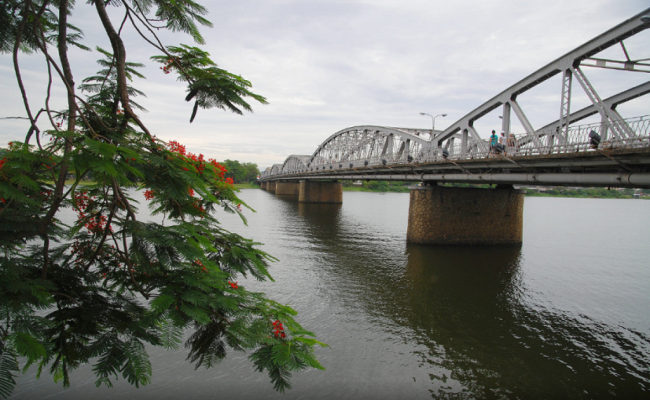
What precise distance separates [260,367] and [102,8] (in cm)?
453

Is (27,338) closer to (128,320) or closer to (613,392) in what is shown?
(128,320)

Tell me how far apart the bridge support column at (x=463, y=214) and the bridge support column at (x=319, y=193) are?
43077 millimetres

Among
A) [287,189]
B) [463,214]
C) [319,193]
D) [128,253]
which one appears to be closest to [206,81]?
[128,253]

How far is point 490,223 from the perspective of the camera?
25.1 meters

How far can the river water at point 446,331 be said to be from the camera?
7.95 metres

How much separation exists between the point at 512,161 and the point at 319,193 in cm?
5293

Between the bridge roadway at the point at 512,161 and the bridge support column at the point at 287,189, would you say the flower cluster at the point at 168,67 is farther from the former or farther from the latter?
the bridge support column at the point at 287,189

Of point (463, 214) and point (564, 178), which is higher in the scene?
point (564, 178)

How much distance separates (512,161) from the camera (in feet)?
54.7

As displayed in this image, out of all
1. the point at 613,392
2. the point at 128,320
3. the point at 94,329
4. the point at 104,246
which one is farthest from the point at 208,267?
the point at 613,392

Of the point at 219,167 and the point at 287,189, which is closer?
the point at 219,167

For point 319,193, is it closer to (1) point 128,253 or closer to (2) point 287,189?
(2) point 287,189

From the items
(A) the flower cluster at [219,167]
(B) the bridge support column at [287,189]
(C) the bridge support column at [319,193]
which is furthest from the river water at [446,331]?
(B) the bridge support column at [287,189]

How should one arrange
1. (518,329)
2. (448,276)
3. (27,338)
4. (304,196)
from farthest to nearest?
(304,196), (448,276), (518,329), (27,338)
